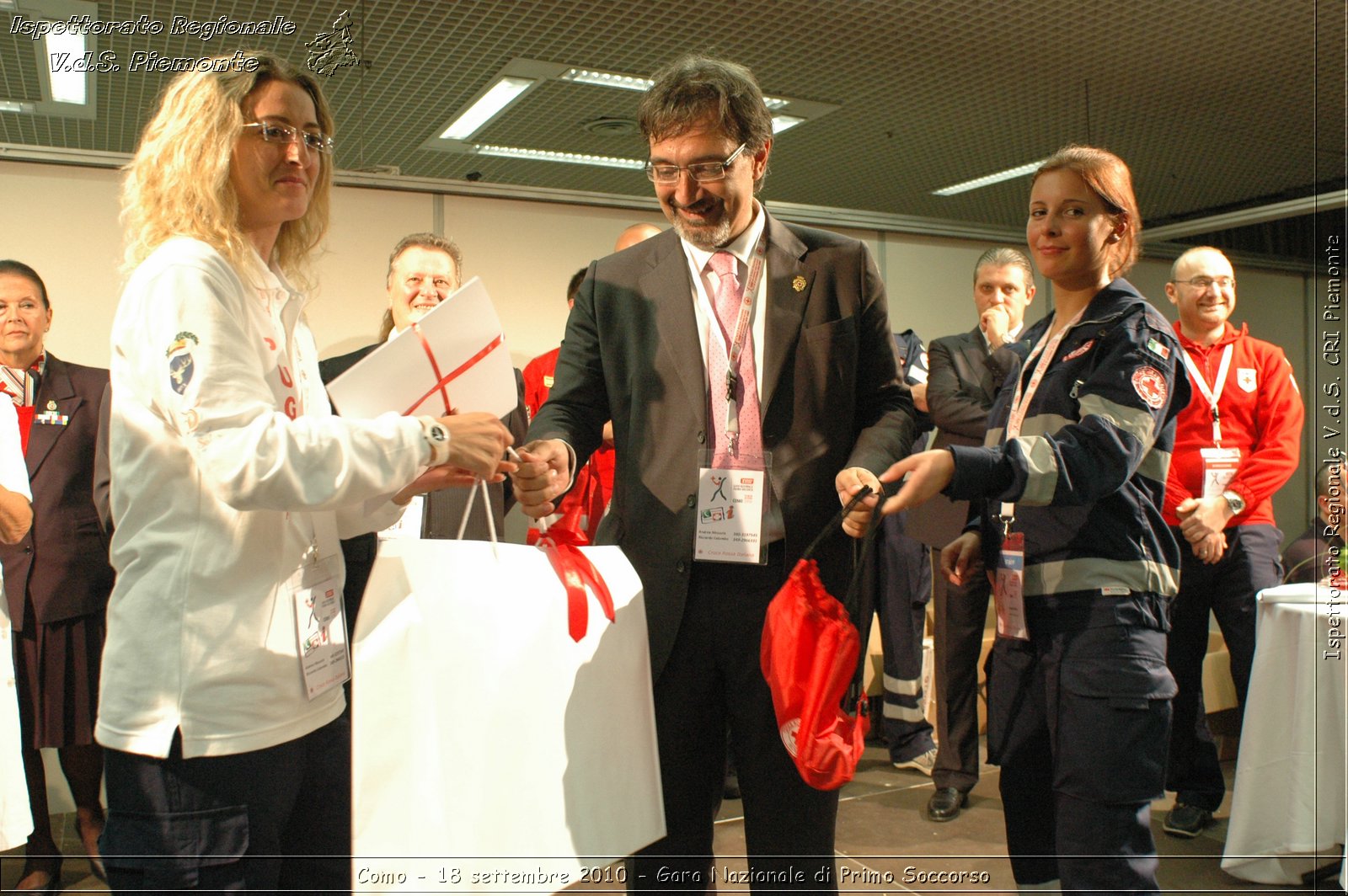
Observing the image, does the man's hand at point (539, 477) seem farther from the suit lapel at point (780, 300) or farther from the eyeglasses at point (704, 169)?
the eyeglasses at point (704, 169)

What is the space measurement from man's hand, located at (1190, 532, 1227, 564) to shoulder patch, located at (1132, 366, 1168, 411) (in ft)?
6.38

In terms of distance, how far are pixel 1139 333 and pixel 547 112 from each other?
4.27 metres

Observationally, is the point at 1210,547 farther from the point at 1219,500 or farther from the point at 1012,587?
the point at 1012,587

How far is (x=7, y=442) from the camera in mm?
2922

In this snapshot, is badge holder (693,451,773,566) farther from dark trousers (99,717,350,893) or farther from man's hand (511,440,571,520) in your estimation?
dark trousers (99,717,350,893)

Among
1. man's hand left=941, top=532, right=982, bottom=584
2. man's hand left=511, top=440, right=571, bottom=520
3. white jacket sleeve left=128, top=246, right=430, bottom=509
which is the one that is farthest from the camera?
man's hand left=941, top=532, right=982, bottom=584

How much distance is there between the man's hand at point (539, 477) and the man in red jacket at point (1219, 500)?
110 inches

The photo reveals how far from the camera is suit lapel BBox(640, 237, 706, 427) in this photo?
161cm

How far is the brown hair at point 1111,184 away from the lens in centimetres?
189

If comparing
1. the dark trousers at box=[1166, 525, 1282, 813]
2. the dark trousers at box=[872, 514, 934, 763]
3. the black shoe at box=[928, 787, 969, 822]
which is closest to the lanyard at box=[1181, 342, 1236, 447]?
the dark trousers at box=[1166, 525, 1282, 813]

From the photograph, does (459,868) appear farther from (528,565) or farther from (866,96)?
(866,96)

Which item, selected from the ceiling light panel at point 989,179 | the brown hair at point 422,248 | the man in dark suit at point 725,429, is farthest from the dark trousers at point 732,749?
the ceiling light panel at point 989,179

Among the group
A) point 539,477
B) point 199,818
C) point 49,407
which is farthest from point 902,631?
point 199,818

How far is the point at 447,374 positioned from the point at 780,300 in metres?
0.57
